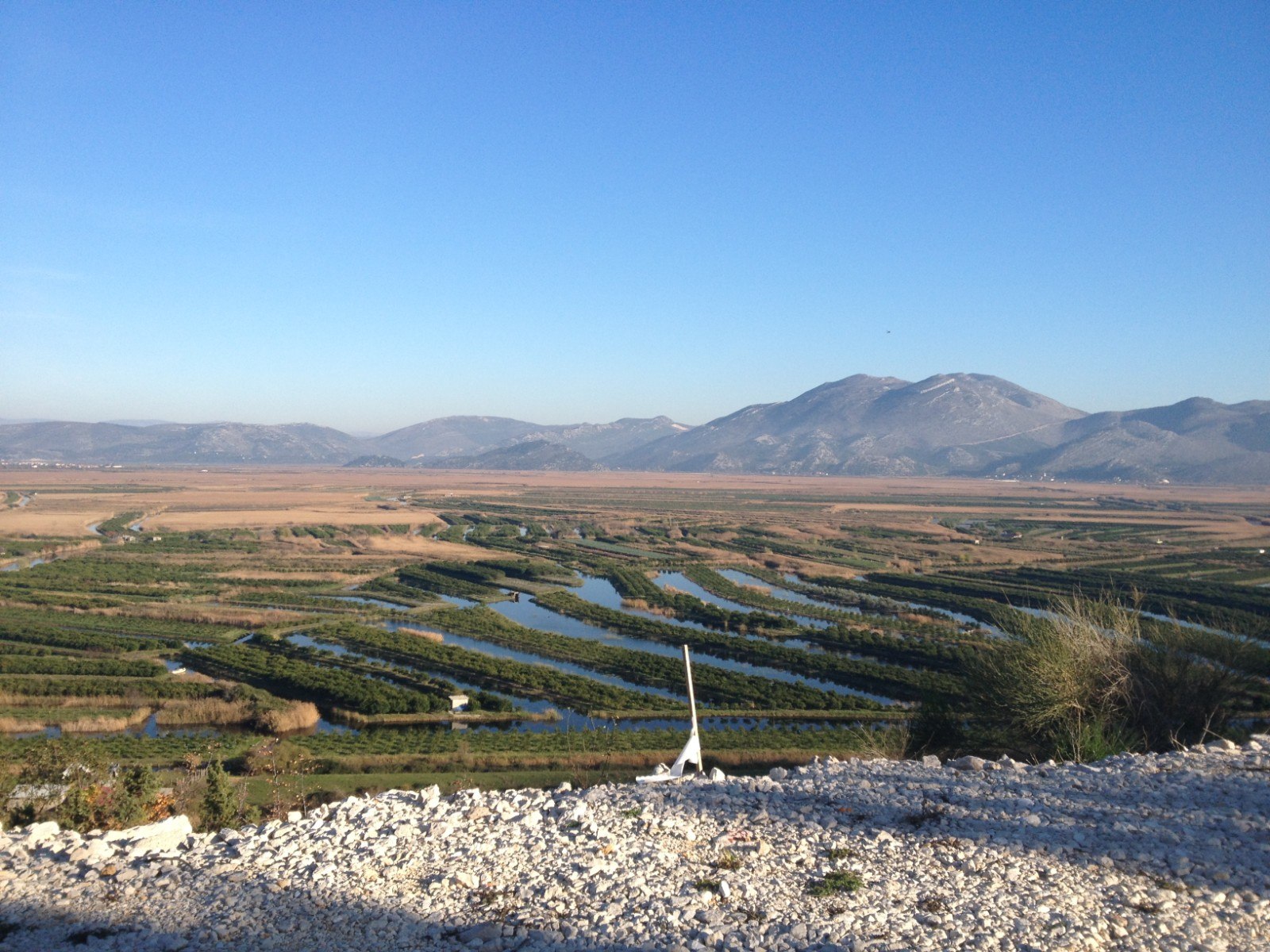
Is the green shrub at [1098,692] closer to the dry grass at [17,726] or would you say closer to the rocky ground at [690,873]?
the rocky ground at [690,873]

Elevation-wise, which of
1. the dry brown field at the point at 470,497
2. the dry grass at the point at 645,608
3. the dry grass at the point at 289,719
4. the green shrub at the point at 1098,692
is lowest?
the dry grass at the point at 645,608

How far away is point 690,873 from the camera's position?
6930mm

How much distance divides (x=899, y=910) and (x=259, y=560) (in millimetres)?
52937

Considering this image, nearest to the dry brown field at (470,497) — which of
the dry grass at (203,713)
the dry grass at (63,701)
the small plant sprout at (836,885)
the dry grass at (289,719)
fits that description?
the dry grass at (63,701)

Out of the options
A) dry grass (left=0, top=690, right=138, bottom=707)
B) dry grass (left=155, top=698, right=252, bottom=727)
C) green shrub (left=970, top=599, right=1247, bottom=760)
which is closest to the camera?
green shrub (left=970, top=599, right=1247, bottom=760)

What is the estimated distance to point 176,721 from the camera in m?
22.6

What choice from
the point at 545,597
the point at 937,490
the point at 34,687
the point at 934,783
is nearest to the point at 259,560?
the point at 545,597

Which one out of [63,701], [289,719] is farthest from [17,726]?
[289,719]

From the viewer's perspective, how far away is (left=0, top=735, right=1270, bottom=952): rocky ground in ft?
19.7

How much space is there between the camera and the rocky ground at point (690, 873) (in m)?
6.00

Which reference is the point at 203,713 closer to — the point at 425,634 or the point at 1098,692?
the point at 425,634

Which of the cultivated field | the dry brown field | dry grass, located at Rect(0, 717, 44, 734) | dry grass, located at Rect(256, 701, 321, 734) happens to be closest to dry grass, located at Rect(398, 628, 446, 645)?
Result: the cultivated field

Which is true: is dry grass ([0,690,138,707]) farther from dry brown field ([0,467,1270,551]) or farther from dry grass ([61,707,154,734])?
dry brown field ([0,467,1270,551])

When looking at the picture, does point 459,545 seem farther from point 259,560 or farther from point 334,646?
point 334,646
